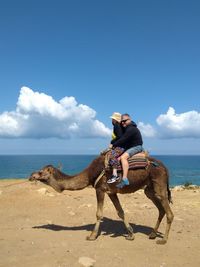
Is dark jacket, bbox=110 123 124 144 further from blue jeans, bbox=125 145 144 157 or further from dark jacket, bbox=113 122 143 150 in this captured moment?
blue jeans, bbox=125 145 144 157

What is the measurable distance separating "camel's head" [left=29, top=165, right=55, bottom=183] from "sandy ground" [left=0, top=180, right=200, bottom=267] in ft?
4.82

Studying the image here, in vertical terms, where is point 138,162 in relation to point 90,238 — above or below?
above

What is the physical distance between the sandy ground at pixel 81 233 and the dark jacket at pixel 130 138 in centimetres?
247

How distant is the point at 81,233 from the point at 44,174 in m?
1.94

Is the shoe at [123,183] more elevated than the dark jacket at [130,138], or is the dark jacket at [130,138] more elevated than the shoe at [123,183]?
the dark jacket at [130,138]

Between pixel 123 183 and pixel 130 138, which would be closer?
pixel 123 183

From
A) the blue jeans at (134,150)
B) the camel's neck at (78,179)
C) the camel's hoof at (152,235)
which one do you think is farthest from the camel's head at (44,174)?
the camel's hoof at (152,235)

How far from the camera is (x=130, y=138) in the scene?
10.4m

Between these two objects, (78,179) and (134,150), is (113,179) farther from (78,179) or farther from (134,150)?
(78,179)

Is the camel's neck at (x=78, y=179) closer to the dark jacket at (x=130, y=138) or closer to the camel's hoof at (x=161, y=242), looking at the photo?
the dark jacket at (x=130, y=138)

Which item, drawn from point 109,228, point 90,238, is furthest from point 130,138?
point 109,228

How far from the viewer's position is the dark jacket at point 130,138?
10297 millimetres

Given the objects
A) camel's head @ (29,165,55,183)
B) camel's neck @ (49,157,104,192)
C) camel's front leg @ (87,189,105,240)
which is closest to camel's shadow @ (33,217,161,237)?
camel's front leg @ (87,189,105,240)

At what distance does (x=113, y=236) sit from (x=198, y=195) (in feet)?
28.1
